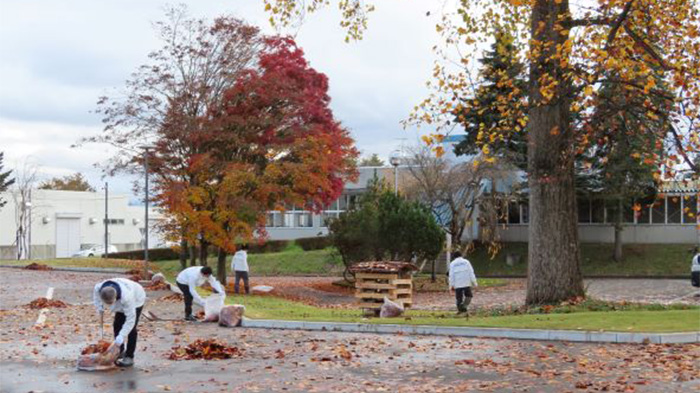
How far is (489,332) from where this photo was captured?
49.4ft

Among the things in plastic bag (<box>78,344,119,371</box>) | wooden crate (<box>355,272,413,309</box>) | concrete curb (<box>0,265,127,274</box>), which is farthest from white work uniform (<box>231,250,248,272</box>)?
plastic bag (<box>78,344,119,371</box>)

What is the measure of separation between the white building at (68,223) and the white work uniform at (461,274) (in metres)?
44.5

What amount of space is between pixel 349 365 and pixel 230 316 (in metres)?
6.11

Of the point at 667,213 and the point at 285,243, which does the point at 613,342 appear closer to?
the point at 667,213

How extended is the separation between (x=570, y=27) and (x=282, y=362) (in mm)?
10198

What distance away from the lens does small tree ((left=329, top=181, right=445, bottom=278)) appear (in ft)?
112

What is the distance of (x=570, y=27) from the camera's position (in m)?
18.0

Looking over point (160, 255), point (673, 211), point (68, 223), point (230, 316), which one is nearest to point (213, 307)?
point (230, 316)

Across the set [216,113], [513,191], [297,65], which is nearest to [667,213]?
[513,191]

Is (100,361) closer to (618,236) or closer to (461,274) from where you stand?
(461,274)

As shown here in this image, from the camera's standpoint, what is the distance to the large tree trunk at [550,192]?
60.0 feet

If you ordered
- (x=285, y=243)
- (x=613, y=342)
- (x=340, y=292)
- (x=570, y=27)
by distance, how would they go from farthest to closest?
(x=285, y=243) < (x=340, y=292) < (x=570, y=27) < (x=613, y=342)

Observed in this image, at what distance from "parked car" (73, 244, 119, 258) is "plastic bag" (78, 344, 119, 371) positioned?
52.6 m

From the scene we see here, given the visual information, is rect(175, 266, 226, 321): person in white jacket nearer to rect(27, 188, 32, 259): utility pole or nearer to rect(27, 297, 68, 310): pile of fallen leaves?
rect(27, 297, 68, 310): pile of fallen leaves
